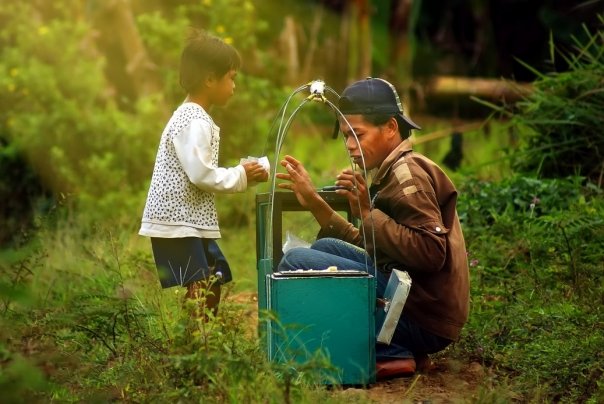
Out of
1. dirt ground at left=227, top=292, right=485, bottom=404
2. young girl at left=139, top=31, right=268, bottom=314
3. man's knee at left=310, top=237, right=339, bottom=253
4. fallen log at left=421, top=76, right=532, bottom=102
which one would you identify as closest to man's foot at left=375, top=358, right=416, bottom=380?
dirt ground at left=227, top=292, right=485, bottom=404

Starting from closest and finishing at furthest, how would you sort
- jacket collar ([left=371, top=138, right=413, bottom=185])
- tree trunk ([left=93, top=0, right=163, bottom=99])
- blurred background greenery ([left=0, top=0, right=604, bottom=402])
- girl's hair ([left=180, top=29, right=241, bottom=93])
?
1. blurred background greenery ([left=0, top=0, right=604, bottom=402])
2. jacket collar ([left=371, top=138, right=413, bottom=185])
3. girl's hair ([left=180, top=29, right=241, bottom=93])
4. tree trunk ([left=93, top=0, right=163, bottom=99])

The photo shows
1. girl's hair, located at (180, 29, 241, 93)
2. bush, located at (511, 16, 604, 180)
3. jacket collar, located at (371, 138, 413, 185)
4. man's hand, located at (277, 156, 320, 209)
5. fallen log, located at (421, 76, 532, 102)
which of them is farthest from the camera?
fallen log, located at (421, 76, 532, 102)

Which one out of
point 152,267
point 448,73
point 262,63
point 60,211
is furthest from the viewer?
point 448,73

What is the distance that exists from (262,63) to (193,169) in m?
5.60

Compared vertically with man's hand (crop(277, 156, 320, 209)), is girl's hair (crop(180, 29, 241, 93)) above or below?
above

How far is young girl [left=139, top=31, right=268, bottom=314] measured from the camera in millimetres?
4941

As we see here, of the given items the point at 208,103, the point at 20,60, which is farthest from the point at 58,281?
the point at 20,60

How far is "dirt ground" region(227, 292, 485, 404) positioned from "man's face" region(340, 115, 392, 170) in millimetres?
960

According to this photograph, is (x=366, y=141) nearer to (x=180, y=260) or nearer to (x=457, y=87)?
(x=180, y=260)

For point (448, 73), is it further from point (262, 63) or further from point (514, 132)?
point (514, 132)

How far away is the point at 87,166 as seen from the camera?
9.27 m

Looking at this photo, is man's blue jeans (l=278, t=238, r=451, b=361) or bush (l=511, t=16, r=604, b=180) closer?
man's blue jeans (l=278, t=238, r=451, b=361)

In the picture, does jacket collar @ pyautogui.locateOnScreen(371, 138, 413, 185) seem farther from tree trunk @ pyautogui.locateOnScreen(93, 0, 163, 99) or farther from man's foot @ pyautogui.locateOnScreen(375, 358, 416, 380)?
tree trunk @ pyautogui.locateOnScreen(93, 0, 163, 99)

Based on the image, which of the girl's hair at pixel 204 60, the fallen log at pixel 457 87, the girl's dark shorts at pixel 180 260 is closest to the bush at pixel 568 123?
the girl's hair at pixel 204 60
